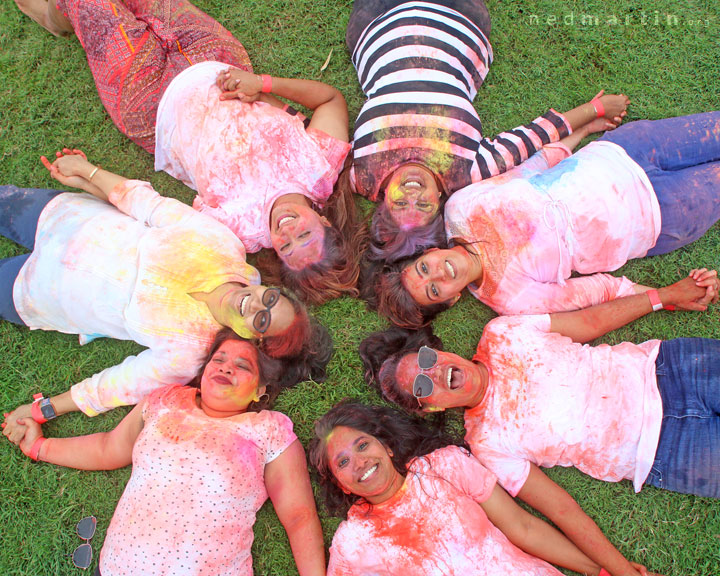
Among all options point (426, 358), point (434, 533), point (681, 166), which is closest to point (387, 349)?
point (426, 358)

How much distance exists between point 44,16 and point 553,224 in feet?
12.3

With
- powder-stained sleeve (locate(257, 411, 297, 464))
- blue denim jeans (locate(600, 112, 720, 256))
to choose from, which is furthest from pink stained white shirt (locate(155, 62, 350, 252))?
blue denim jeans (locate(600, 112, 720, 256))

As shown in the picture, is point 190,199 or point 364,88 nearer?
point 364,88

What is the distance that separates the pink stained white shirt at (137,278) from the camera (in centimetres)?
302

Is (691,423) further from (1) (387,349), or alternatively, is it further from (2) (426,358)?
(1) (387,349)

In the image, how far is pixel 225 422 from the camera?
3035 mm

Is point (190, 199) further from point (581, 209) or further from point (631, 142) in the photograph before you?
point (631, 142)

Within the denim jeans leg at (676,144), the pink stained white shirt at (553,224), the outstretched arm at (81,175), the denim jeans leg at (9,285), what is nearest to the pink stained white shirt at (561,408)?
the pink stained white shirt at (553,224)

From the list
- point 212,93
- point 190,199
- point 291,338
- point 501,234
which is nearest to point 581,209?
point 501,234

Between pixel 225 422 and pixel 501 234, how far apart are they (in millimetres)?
1955

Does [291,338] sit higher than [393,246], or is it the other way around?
[393,246]

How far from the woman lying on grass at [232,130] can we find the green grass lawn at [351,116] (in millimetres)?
423

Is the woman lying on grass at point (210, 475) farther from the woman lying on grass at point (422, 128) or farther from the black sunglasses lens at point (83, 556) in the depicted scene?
the woman lying on grass at point (422, 128)

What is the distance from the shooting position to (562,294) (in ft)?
10.4
